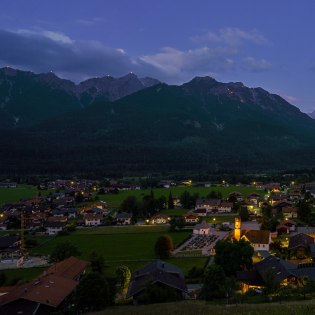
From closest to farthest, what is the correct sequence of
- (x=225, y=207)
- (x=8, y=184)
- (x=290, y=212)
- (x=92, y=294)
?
(x=92, y=294), (x=290, y=212), (x=225, y=207), (x=8, y=184)

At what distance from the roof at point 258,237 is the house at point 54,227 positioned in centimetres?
2759

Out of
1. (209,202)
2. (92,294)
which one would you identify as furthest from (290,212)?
(92,294)

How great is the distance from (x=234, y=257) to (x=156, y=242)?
490 inches

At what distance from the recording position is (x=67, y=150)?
187 meters

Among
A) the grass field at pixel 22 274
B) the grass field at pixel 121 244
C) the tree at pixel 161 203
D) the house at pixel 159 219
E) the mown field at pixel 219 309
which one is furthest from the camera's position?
the tree at pixel 161 203

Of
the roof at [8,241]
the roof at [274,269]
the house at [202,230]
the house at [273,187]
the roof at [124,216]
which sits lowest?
the roof at [8,241]

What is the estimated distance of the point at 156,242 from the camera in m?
44.8

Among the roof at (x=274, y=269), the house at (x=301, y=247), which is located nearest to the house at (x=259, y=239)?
the house at (x=301, y=247)

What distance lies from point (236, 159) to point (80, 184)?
3287 inches

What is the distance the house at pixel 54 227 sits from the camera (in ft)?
206

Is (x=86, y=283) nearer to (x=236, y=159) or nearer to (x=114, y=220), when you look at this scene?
(x=114, y=220)

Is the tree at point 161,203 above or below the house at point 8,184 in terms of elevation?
above

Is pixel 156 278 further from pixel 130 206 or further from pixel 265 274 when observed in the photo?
pixel 130 206

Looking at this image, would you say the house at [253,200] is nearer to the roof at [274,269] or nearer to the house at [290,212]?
the house at [290,212]
